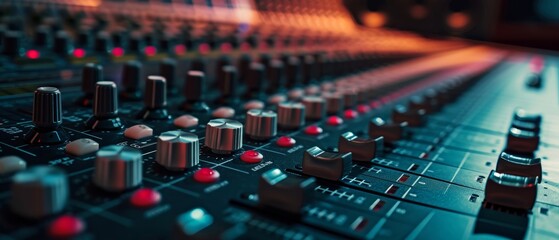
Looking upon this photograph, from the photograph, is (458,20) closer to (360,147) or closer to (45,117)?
(360,147)

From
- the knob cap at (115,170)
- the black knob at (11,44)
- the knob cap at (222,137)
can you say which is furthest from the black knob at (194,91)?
the knob cap at (115,170)

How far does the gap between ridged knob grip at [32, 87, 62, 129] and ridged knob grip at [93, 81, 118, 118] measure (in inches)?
4.1

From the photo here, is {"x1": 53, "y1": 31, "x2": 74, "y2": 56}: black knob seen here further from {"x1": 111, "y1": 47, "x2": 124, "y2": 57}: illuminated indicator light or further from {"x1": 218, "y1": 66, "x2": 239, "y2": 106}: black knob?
{"x1": 218, "y1": 66, "x2": 239, "y2": 106}: black knob

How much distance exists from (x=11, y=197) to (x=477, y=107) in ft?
5.27

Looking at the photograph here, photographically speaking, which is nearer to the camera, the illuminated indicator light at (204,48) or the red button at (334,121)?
the red button at (334,121)

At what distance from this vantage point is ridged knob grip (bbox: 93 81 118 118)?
0.96 meters

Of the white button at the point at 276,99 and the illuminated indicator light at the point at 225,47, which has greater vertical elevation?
the illuminated indicator light at the point at 225,47

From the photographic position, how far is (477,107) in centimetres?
184

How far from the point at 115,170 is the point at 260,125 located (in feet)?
1.37

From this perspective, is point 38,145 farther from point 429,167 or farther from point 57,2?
point 57,2

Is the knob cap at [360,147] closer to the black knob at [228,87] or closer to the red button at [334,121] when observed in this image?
the red button at [334,121]

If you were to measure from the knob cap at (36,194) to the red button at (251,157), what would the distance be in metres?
0.37

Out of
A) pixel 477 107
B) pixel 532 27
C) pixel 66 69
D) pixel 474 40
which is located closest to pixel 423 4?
pixel 474 40

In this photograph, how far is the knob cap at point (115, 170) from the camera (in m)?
0.66
